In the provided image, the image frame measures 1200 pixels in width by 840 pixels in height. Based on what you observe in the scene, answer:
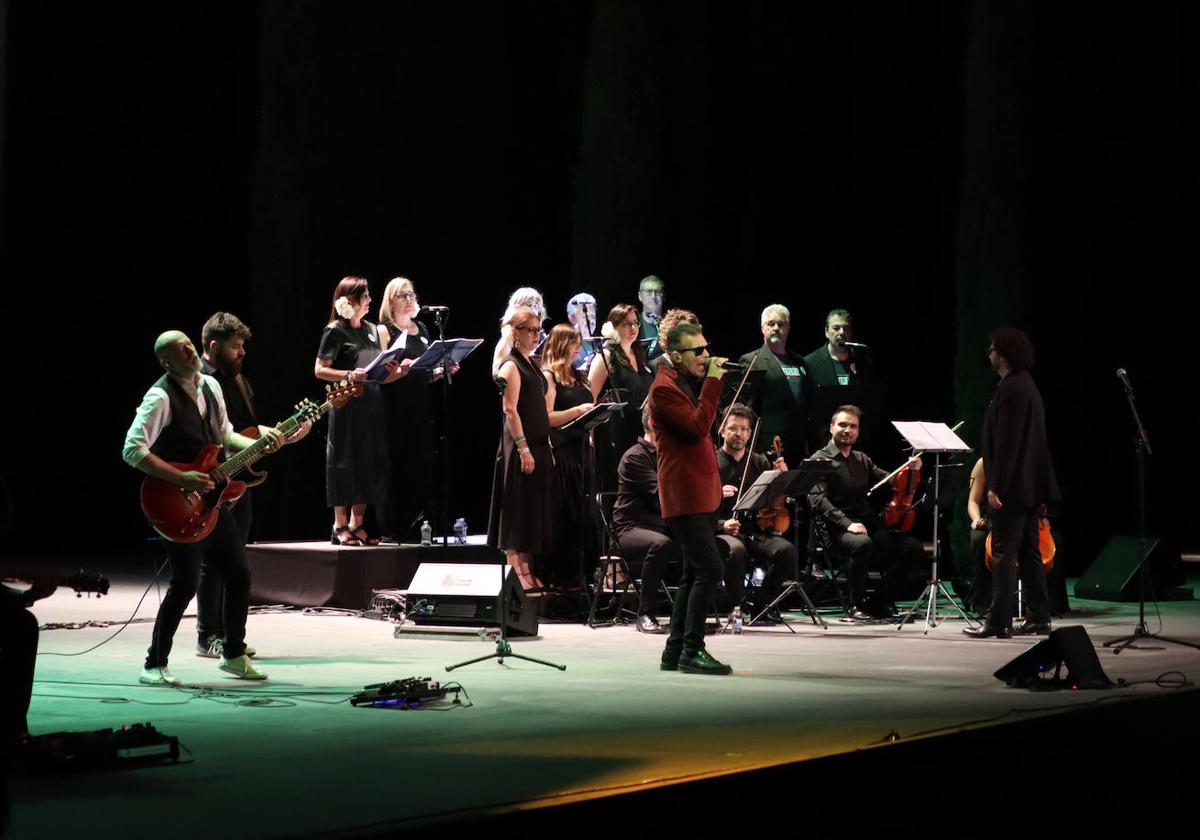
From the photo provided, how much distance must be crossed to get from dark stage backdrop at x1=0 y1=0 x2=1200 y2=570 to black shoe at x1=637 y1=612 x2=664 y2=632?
148 inches

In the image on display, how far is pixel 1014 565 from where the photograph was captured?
9.12 metres

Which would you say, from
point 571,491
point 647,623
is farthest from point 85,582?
point 571,491

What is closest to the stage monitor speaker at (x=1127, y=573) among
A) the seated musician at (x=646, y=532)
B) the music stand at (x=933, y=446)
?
the music stand at (x=933, y=446)

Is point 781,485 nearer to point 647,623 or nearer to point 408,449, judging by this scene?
point 647,623

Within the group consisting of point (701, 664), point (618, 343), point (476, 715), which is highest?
point (618, 343)

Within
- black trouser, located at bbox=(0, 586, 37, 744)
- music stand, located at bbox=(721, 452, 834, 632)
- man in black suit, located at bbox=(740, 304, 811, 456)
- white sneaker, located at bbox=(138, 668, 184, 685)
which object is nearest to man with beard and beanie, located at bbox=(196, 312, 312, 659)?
white sneaker, located at bbox=(138, 668, 184, 685)

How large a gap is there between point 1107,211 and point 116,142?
27.9ft

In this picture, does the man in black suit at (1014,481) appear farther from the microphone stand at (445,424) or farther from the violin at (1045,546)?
the microphone stand at (445,424)

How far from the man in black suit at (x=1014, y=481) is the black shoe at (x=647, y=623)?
1826 mm

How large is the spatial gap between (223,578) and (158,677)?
0.55 metres

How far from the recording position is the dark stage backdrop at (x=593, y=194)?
Answer: 13188 millimetres

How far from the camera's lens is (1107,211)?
14297 millimetres

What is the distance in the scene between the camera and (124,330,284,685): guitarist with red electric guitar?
7047 mm

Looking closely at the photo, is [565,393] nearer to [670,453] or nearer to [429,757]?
[670,453]
